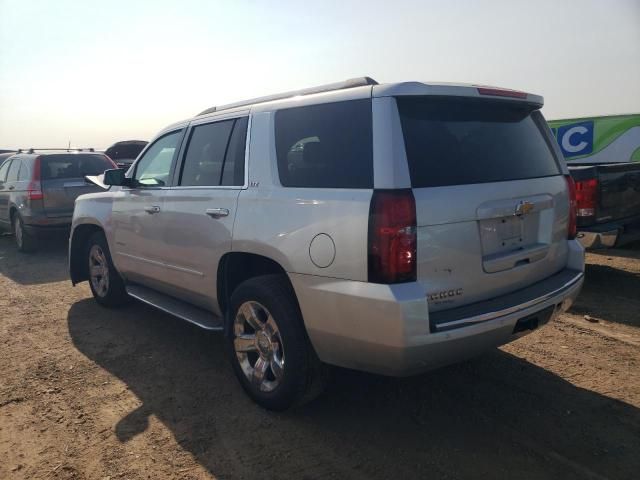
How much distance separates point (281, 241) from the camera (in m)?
3.08

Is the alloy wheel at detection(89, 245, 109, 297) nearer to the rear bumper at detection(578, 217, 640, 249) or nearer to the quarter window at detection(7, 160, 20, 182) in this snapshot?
the rear bumper at detection(578, 217, 640, 249)

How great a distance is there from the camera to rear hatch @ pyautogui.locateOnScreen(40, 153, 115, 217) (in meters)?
9.03

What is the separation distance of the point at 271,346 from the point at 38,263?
682cm

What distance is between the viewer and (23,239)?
931 cm

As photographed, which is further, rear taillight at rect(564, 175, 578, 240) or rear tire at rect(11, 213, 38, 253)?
rear tire at rect(11, 213, 38, 253)

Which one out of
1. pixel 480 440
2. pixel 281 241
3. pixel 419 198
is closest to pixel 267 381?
pixel 281 241

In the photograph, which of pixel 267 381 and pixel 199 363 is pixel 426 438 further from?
pixel 199 363

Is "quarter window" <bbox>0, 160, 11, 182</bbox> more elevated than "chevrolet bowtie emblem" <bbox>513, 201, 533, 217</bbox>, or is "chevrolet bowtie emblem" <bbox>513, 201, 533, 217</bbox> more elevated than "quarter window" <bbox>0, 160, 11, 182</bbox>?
"quarter window" <bbox>0, 160, 11, 182</bbox>

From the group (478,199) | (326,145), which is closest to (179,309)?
(326,145)

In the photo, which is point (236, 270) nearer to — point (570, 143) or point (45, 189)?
point (45, 189)

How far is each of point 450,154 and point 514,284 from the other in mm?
868

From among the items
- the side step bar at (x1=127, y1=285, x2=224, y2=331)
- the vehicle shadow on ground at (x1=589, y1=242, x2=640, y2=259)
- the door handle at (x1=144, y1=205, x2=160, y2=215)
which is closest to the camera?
the side step bar at (x1=127, y1=285, x2=224, y2=331)

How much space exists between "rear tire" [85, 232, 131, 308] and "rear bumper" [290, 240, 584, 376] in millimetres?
3168

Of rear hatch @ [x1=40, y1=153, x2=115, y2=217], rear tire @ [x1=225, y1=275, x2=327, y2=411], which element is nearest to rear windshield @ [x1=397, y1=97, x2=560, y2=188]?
rear tire @ [x1=225, y1=275, x2=327, y2=411]
